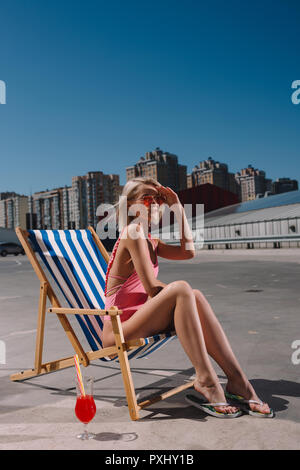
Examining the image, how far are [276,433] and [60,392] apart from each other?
174 cm

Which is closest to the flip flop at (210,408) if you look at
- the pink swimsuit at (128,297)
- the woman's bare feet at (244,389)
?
the woman's bare feet at (244,389)

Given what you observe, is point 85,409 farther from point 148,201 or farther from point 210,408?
point 148,201

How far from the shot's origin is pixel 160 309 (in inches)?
129

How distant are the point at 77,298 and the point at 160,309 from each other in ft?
2.58

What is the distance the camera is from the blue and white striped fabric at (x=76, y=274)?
142 inches

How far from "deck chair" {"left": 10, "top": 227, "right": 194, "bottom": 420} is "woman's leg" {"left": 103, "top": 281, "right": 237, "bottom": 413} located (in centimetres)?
12

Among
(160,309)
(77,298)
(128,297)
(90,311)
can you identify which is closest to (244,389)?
(160,309)

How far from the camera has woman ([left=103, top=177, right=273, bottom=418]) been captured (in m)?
3.16

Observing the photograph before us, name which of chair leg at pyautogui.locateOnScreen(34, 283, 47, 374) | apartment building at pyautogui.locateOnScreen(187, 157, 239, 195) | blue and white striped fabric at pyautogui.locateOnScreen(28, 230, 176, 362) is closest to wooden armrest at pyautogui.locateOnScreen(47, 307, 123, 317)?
blue and white striped fabric at pyautogui.locateOnScreen(28, 230, 176, 362)

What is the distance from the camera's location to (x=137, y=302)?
11.7 ft

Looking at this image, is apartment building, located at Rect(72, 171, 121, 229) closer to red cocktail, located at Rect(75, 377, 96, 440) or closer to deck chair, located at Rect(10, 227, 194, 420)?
deck chair, located at Rect(10, 227, 194, 420)

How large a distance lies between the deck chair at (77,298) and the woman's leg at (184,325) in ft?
0.38

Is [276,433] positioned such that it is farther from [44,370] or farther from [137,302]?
[44,370]
